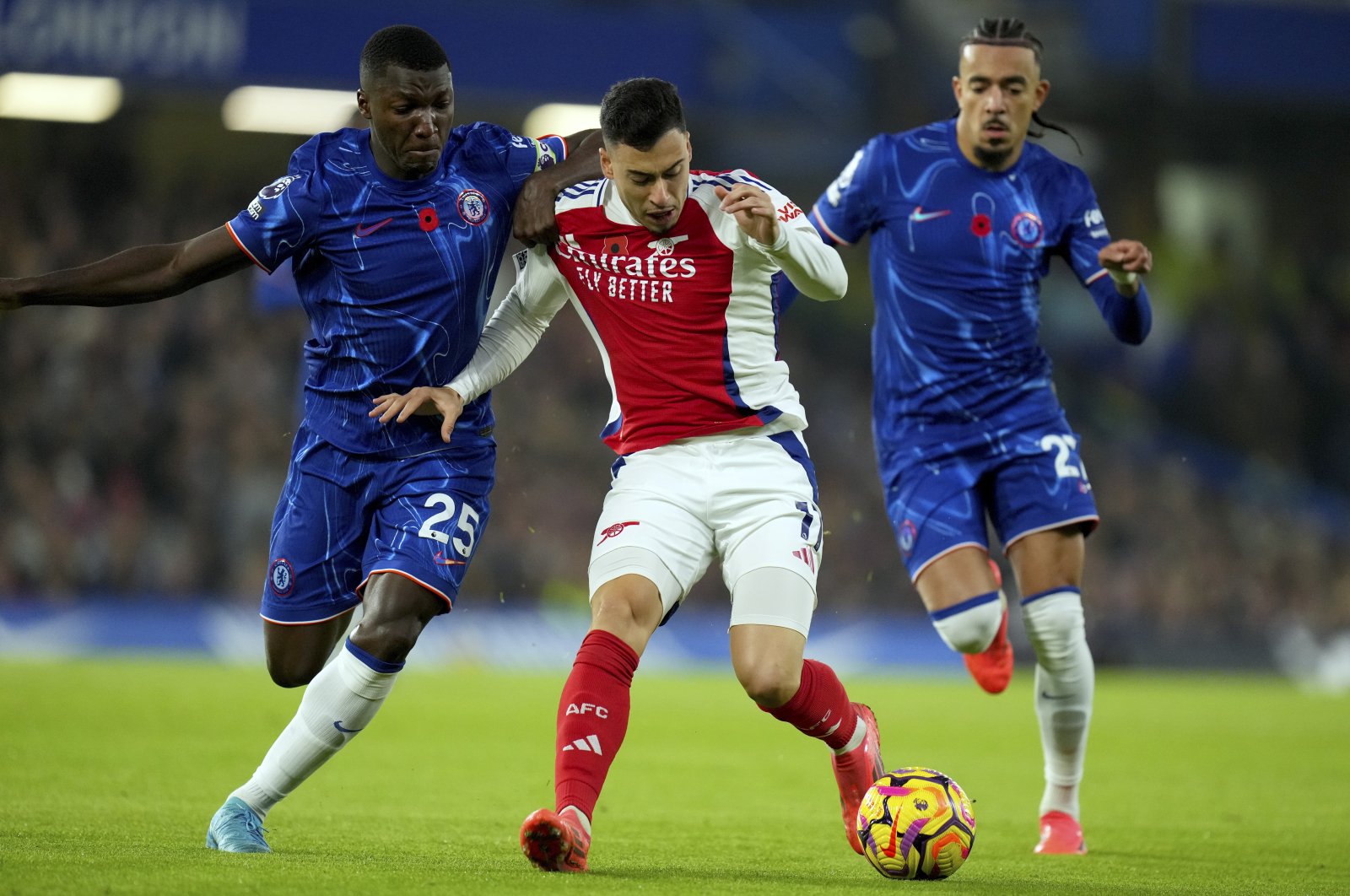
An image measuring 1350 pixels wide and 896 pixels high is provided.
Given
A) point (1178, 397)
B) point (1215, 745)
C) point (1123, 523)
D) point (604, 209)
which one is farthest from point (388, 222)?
point (1178, 397)

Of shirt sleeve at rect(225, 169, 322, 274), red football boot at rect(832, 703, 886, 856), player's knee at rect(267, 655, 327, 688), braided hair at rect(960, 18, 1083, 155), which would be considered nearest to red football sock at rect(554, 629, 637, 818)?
red football boot at rect(832, 703, 886, 856)

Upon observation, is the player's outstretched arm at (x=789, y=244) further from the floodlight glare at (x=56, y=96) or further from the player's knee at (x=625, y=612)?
the floodlight glare at (x=56, y=96)

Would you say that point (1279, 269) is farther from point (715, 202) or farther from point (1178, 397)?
point (715, 202)

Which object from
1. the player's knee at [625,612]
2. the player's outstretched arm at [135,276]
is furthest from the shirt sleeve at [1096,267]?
the player's outstretched arm at [135,276]

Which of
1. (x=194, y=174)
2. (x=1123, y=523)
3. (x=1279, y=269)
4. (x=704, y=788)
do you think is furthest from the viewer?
(x=1279, y=269)

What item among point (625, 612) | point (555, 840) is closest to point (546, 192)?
point (625, 612)

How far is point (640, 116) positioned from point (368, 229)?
0.98 m

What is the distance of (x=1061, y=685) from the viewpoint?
6031 millimetres

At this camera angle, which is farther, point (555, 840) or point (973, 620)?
point (973, 620)

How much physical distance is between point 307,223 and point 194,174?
1591cm

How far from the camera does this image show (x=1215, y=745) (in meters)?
10.4

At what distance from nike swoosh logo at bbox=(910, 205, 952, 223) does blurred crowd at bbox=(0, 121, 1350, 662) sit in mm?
5532

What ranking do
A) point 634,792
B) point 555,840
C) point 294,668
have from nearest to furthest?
1. point 555,840
2. point 294,668
3. point 634,792

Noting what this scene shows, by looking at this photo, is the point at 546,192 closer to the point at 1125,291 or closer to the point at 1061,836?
the point at 1125,291
